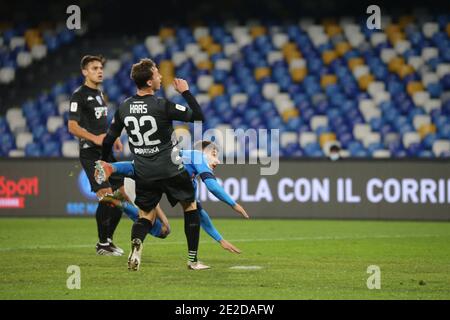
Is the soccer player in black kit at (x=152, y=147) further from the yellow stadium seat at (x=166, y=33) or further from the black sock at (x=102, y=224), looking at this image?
the yellow stadium seat at (x=166, y=33)

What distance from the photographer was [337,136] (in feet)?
67.7

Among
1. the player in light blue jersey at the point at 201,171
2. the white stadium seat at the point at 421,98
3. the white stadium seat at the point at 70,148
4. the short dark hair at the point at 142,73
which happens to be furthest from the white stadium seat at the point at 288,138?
the short dark hair at the point at 142,73

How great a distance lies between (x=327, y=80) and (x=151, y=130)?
42.2 feet

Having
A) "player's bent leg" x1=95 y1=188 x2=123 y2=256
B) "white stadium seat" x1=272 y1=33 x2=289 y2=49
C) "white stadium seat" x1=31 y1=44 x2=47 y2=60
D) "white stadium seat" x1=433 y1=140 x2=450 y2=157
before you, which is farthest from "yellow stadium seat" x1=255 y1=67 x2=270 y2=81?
"player's bent leg" x1=95 y1=188 x2=123 y2=256

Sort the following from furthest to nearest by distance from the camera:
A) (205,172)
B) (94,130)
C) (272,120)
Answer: (272,120) < (94,130) < (205,172)

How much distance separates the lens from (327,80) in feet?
72.0

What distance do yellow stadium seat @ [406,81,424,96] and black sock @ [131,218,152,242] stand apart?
1252cm

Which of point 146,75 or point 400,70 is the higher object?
Result: point 400,70

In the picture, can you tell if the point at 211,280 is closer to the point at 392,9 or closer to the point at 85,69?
the point at 85,69

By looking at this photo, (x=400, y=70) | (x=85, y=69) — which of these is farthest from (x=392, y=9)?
(x=85, y=69)

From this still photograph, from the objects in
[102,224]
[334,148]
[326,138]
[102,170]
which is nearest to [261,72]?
[326,138]

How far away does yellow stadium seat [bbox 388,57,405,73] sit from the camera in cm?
2180

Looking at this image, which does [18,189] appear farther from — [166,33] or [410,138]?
[410,138]

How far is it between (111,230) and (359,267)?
3261 millimetres
